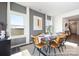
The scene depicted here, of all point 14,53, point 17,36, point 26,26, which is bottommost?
point 14,53

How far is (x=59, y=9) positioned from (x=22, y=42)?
1.58m

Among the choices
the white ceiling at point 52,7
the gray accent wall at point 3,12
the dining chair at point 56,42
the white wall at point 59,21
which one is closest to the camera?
the gray accent wall at point 3,12

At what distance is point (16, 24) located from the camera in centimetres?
312

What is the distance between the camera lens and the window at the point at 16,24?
3055 mm

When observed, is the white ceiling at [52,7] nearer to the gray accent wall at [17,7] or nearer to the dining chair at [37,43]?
the gray accent wall at [17,7]

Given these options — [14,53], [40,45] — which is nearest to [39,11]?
[40,45]

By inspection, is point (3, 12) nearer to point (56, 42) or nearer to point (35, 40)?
point (35, 40)

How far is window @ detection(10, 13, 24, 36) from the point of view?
3055mm

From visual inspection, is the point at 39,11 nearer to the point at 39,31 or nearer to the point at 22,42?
the point at 39,31

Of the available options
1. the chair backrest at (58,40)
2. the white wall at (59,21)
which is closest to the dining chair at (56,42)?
the chair backrest at (58,40)

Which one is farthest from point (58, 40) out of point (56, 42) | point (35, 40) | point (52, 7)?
point (52, 7)

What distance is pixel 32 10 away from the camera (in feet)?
10.6

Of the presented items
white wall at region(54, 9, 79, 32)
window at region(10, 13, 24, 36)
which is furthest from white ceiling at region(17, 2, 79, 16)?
window at region(10, 13, 24, 36)

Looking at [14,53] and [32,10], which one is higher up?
[32,10]
